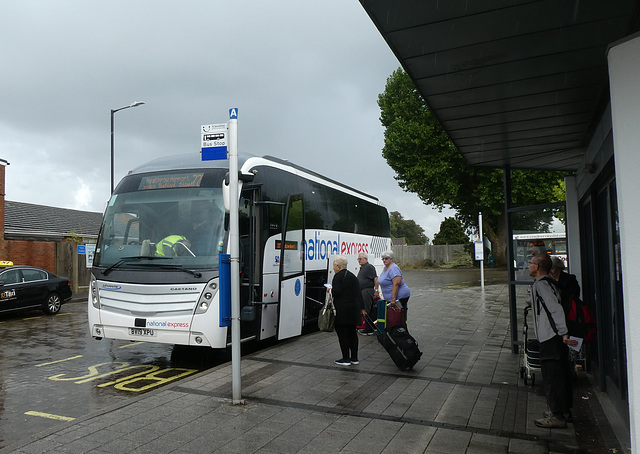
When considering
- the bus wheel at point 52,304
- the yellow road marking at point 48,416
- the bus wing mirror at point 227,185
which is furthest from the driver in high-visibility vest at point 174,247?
the bus wheel at point 52,304

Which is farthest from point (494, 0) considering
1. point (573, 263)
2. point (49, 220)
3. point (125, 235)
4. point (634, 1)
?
point (49, 220)

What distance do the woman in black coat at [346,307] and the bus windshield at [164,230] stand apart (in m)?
1.93

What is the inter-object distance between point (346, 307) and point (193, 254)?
2531mm

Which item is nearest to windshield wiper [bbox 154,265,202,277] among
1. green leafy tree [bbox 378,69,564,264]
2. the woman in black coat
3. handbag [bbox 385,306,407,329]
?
the woman in black coat

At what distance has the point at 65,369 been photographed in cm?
818

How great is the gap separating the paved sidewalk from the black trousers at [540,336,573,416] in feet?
0.94

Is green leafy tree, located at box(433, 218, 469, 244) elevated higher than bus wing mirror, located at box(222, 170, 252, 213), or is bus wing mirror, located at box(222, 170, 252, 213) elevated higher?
green leafy tree, located at box(433, 218, 469, 244)

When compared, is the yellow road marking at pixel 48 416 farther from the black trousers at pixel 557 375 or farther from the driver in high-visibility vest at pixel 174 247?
the black trousers at pixel 557 375

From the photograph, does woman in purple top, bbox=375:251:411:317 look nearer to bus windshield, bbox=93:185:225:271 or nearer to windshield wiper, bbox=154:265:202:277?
bus windshield, bbox=93:185:225:271

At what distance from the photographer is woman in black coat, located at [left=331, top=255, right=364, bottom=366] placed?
7.71 meters

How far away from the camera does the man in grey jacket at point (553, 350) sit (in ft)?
16.6

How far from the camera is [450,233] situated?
5256 cm

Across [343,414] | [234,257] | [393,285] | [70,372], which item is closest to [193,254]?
[234,257]

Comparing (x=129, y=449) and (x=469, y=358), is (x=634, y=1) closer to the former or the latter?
(x=129, y=449)
